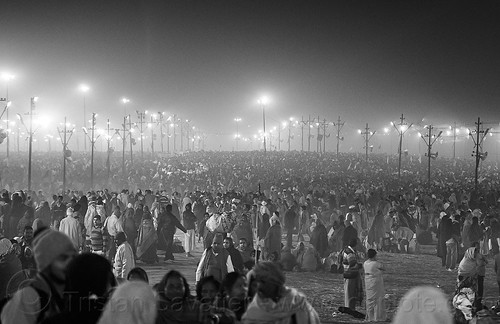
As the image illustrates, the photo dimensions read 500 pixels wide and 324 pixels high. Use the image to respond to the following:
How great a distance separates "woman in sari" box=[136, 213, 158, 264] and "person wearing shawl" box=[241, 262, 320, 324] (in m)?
11.2

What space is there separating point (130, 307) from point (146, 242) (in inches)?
462

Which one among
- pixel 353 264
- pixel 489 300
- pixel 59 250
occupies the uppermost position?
pixel 59 250

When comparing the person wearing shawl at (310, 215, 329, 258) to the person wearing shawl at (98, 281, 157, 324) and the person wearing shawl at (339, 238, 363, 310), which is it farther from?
the person wearing shawl at (98, 281, 157, 324)

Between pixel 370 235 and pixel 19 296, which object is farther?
pixel 370 235

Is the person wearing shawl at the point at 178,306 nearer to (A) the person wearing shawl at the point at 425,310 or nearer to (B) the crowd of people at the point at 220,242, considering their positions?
(B) the crowd of people at the point at 220,242

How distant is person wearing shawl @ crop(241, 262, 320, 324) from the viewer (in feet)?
13.5

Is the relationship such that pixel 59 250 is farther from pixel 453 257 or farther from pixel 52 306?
pixel 453 257

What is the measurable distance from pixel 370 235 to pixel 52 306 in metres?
14.5

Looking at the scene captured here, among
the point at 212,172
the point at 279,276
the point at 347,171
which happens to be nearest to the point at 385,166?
the point at 347,171

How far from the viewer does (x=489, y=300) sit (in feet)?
38.9

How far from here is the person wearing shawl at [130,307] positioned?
3.57 meters

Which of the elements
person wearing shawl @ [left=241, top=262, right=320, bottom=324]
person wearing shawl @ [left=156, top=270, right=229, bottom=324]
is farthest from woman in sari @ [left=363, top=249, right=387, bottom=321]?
person wearing shawl @ [left=241, top=262, right=320, bottom=324]

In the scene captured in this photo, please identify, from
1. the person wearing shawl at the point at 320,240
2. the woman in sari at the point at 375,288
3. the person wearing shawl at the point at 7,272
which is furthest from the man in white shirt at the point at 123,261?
the person wearing shawl at the point at 320,240

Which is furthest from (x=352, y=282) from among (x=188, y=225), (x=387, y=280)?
(x=188, y=225)
